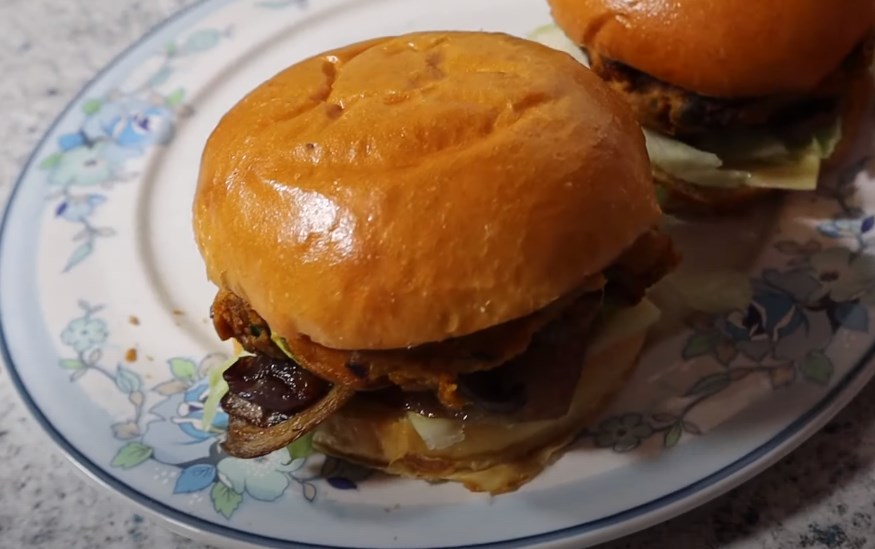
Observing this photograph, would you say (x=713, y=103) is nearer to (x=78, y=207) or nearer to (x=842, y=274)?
(x=842, y=274)

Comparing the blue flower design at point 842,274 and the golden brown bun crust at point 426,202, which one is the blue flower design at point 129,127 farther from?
the blue flower design at point 842,274

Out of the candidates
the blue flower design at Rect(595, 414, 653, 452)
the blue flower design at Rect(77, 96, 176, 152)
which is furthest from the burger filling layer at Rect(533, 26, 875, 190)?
the blue flower design at Rect(77, 96, 176, 152)

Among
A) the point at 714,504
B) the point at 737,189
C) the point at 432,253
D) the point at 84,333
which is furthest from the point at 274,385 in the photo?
the point at 737,189

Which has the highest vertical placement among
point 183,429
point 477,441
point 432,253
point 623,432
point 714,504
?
point 432,253

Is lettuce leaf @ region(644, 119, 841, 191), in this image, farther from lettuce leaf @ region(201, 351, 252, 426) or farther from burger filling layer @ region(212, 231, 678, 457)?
lettuce leaf @ region(201, 351, 252, 426)

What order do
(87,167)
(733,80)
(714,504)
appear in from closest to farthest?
(714,504) < (733,80) < (87,167)
